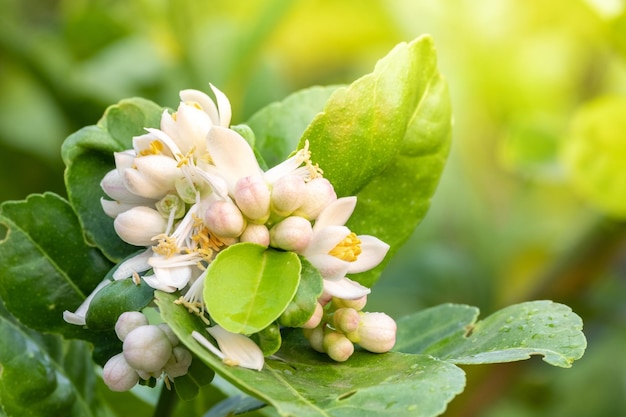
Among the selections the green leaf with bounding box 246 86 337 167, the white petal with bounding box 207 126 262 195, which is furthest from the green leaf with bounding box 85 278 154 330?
the green leaf with bounding box 246 86 337 167

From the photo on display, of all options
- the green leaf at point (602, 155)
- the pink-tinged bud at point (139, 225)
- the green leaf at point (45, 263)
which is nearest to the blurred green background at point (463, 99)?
the green leaf at point (602, 155)

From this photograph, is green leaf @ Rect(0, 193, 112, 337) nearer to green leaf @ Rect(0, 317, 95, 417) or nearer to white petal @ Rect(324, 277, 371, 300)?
green leaf @ Rect(0, 317, 95, 417)

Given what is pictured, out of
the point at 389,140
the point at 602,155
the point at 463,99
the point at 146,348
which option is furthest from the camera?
the point at 463,99

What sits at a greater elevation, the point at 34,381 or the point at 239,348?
the point at 239,348

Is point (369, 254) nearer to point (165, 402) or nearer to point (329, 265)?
point (329, 265)

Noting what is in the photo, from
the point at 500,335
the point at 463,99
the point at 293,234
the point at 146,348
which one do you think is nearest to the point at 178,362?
the point at 146,348

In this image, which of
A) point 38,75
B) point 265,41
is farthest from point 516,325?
point 38,75
